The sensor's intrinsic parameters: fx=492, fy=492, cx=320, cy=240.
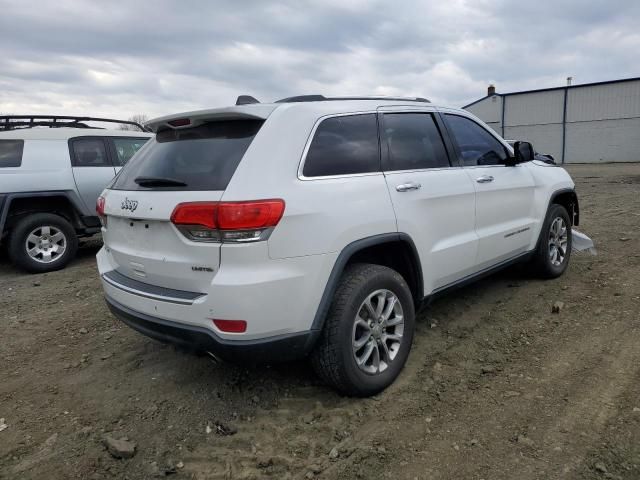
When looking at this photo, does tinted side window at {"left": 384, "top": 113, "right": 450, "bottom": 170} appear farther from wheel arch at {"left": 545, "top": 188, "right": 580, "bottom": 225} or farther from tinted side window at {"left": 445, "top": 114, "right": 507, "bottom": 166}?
wheel arch at {"left": 545, "top": 188, "right": 580, "bottom": 225}

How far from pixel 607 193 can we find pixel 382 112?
1145cm

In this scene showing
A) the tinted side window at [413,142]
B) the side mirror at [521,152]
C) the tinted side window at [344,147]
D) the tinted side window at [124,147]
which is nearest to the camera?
the tinted side window at [344,147]

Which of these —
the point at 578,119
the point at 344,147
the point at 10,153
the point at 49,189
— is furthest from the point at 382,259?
the point at 578,119

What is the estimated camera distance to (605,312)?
4141 millimetres

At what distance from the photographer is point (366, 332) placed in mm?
2943

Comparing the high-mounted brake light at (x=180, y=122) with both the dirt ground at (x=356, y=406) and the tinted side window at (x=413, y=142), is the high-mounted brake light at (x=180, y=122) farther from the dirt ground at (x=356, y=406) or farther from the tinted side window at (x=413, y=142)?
the dirt ground at (x=356, y=406)

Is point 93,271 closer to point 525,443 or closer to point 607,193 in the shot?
point 525,443

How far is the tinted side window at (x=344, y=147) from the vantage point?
277 centimetres

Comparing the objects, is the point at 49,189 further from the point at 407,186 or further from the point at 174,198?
the point at 407,186

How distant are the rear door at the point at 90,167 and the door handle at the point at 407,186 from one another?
4957 mm

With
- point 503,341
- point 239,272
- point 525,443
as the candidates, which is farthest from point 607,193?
point 239,272

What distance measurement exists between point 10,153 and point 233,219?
5235 mm

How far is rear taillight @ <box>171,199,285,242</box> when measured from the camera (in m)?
2.39

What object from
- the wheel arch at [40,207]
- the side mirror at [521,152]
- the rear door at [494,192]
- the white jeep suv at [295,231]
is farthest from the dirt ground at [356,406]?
the wheel arch at [40,207]
